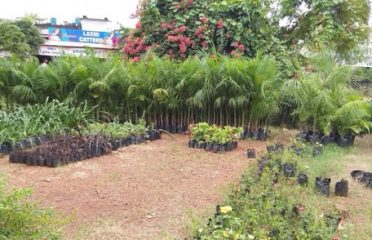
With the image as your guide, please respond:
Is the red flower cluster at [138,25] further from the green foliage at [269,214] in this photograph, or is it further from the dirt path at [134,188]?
the green foliage at [269,214]

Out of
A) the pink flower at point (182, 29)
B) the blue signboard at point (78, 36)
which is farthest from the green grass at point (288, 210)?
the blue signboard at point (78, 36)

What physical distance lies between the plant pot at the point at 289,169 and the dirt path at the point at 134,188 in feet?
1.81

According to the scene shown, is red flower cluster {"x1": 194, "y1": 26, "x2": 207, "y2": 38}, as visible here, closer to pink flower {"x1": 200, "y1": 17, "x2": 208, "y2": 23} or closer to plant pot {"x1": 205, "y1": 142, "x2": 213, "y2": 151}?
pink flower {"x1": 200, "y1": 17, "x2": 208, "y2": 23}

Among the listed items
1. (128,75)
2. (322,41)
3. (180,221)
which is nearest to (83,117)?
(128,75)

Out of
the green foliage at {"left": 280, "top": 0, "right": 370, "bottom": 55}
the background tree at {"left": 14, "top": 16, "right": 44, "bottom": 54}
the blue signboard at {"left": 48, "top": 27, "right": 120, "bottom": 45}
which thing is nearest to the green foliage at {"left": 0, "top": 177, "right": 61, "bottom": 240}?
the green foliage at {"left": 280, "top": 0, "right": 370, "bottom": 55}

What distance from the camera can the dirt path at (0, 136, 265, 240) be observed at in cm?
348

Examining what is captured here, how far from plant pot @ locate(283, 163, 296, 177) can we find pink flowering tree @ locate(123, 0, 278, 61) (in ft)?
16.4

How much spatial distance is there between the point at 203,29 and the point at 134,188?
20.3 feet

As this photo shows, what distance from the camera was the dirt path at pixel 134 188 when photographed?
11.4 feet

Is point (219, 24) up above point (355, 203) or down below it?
above

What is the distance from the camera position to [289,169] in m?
4.97

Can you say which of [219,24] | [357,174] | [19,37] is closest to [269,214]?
[357,174]

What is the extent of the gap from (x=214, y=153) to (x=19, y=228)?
13.4ft

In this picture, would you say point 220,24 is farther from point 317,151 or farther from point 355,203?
point 355,203
